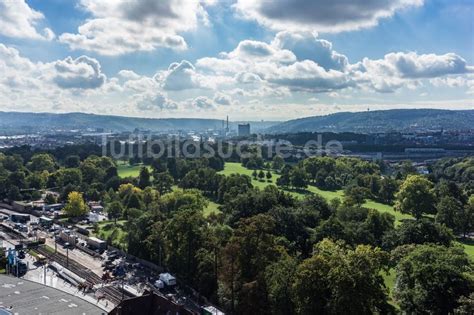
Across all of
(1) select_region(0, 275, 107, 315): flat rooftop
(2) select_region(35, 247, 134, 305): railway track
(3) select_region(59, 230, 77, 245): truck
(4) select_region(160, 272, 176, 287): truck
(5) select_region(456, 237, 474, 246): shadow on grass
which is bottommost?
(5) select_region(456, 237, 474, 246): shadow on grass

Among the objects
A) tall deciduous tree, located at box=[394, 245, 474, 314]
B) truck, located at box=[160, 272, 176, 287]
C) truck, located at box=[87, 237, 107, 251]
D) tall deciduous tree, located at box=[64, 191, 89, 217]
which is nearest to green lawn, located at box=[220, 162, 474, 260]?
tall deciduous tree, located at box=[394, 245, 474, 314]

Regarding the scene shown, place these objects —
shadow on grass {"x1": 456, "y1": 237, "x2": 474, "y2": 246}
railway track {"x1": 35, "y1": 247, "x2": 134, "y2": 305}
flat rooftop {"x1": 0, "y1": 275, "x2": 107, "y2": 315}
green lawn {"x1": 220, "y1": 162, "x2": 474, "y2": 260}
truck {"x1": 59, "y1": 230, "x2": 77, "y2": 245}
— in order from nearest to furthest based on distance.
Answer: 1. flat rooftop {"x1": 0, "y1": 275, "x2": 107, "y2": 315}
2. railway track {"x1": 35, "y1": 247, "x2": 134, "y2": 305}
3. green lawn {"x1": 220, "y1": 162, "x2": 474, "y2": 260}
4. shadow on grass {"x1": 456, "y1": 237, "x2": 474, "y2": 246}
5. truck {"x1": 59, "y1": 230, "x2": 77, "y2": 245}

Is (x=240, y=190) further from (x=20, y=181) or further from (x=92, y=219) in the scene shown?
(x=20, y=181)

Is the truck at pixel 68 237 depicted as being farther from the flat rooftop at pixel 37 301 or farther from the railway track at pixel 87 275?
the flat rooftop at pixel 37 301

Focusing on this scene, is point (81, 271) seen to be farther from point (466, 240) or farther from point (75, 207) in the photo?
point (466, 240)

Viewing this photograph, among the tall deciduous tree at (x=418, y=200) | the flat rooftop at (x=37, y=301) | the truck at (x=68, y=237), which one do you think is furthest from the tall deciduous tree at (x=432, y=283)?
the truck at (x=68, y=237)

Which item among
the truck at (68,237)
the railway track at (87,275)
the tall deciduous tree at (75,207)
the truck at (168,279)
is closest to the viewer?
the railway track at (87,275)

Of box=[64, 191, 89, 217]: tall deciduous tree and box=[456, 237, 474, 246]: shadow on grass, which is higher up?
box=[64, 191, 89, 217]: tall deciduous tree

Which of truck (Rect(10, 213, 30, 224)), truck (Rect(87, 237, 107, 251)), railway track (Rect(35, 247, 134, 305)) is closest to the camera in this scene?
railway track (Rect(35, 247, 134, 305))

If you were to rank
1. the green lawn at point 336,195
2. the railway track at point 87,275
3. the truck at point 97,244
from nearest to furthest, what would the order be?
1. the railway track at point 87,275
2. the truck at point 97,244
3. the green lawn at point 336,195

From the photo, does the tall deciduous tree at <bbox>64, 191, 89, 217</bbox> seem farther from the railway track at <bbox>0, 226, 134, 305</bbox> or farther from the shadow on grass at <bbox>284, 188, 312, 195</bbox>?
the shadow on grass at <bbox>284, 188, 312, 195</bbox>
